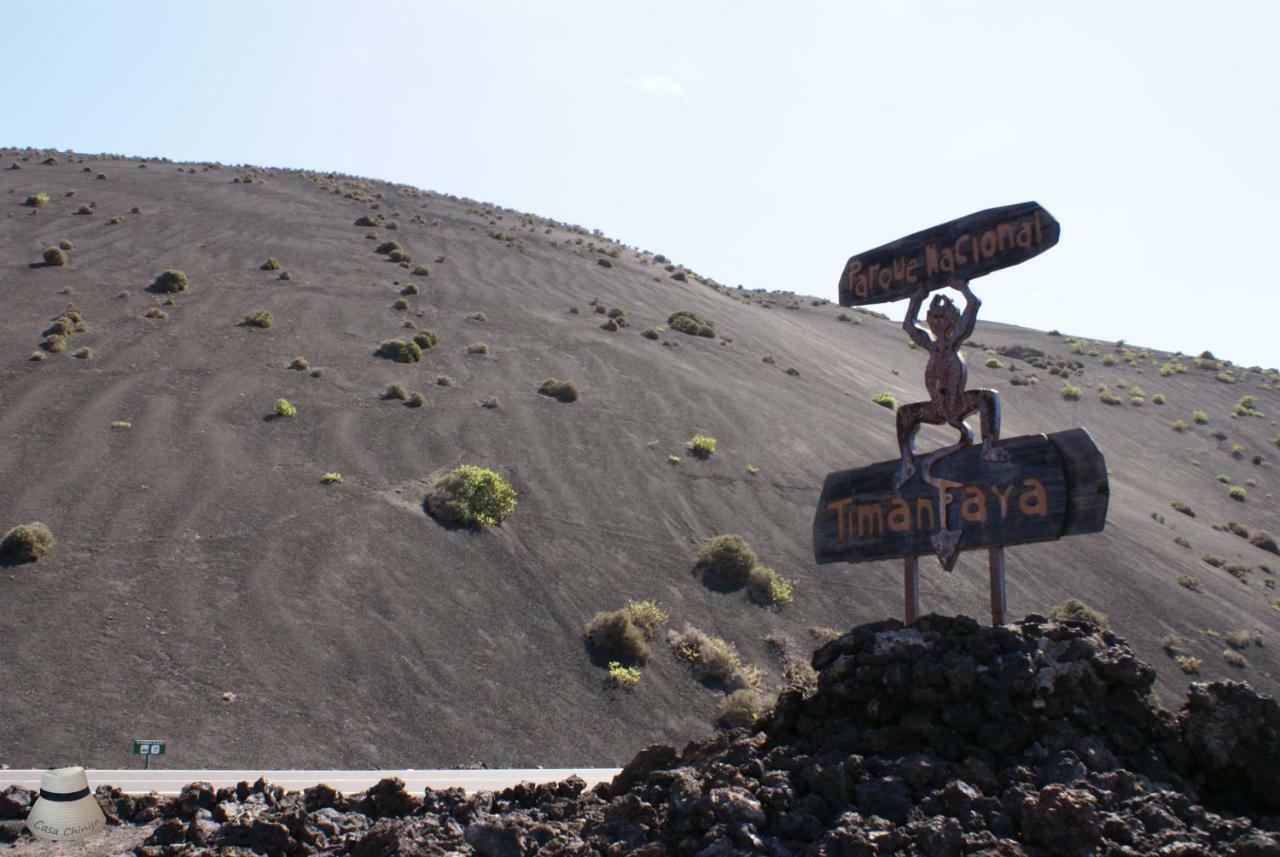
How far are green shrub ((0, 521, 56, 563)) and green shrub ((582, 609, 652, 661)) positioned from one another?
11.8m

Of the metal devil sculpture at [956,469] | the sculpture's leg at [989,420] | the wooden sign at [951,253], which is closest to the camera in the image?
the metal devil sculpture at [956,469]

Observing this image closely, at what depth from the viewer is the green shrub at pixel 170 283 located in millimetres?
39594

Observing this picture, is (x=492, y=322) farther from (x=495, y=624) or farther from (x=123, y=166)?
(x=123, y=166)

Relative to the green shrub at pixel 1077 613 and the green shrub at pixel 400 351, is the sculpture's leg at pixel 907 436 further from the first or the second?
the green shrub at pixel 400 351

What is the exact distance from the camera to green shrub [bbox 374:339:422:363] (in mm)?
36750

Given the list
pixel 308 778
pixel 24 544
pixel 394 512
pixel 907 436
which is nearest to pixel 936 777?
pixel 907 436

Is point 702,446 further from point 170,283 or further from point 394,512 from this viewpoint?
point 170,283

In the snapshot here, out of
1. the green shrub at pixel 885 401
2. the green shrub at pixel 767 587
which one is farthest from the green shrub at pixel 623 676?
the green shrub at pixel 885 401

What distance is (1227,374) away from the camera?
3031 inches

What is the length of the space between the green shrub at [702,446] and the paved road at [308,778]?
16930 mm

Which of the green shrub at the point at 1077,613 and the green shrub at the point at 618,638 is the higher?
the green shrub at the point at 1077,613

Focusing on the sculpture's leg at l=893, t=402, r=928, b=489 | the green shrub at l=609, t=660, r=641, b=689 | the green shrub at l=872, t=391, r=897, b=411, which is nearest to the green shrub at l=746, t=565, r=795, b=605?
the green shrub at l=609, t=660, r=641, b=689

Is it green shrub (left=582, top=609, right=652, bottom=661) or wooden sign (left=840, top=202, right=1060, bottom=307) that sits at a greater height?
wooden sign (left=840, top=202, right=1060, bottom=307)

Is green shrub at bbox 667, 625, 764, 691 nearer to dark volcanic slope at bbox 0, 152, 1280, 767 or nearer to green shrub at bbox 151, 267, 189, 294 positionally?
dark volcanic slope at bbox 0, 152, 1280, 767
